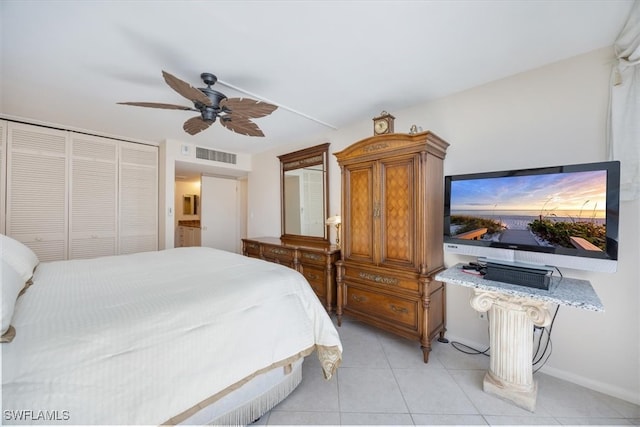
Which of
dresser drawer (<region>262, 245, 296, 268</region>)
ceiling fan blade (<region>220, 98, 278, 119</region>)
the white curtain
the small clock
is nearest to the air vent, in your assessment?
dresser drawer (<region>262, 245, 296, 268</region>)

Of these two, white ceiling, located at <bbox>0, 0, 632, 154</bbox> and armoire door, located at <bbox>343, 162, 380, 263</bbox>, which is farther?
armoire door, located at <bbox>343, 162, 380, 263</bbox>

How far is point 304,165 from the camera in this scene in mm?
3695

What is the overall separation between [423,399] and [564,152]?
6.84 ft

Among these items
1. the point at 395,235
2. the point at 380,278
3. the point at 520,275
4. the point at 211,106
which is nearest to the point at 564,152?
the point at 520,275

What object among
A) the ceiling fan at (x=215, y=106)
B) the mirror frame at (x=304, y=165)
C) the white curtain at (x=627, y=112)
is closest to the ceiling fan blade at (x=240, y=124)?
the ceiling fan at (x=215, y=106)

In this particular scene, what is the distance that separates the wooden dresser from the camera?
9.14ft

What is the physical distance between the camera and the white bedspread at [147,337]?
85 cm

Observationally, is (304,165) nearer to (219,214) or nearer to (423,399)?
(219,214)

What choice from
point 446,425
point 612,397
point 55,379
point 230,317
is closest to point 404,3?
point 230,317

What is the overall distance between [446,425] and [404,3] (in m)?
2.43

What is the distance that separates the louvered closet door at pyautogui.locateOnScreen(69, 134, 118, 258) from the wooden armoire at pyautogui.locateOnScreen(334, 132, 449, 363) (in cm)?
334

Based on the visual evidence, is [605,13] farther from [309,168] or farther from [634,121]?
[309,168]

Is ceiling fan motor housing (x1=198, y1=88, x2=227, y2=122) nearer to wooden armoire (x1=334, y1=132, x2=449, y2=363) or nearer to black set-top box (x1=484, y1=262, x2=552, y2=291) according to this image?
wooden armoire (x1=334, y1=132, x2=449, y2=363)

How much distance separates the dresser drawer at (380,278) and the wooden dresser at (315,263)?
0.28 meters
